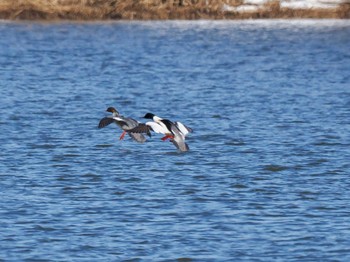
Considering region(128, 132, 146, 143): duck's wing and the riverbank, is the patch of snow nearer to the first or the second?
the riverbank

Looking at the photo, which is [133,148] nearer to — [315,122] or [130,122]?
[130,122]

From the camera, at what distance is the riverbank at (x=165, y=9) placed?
172 ft

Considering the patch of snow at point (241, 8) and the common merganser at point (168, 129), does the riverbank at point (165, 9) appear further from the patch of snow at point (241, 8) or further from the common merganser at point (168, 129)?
the common merganser at point (168, 129)

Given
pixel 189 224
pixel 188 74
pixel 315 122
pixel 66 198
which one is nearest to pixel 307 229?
pixel 189 224

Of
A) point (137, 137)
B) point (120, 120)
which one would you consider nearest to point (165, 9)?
point (137, 137)

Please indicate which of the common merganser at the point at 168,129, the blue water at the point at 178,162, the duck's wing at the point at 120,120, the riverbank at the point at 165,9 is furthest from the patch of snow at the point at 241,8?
the common merganser at the point at 168,129

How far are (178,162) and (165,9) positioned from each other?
33.6m

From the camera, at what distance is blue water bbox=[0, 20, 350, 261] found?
14.5 meters

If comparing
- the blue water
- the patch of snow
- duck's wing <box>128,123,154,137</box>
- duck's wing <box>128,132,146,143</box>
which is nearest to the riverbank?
the patch of snow

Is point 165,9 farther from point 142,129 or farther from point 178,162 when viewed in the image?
point 178,162

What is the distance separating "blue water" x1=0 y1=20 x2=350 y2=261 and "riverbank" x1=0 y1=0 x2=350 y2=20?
10627mm

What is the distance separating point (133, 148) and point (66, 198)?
4.87m

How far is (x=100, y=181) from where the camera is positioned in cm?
1834

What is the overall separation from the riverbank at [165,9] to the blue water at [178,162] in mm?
10627
